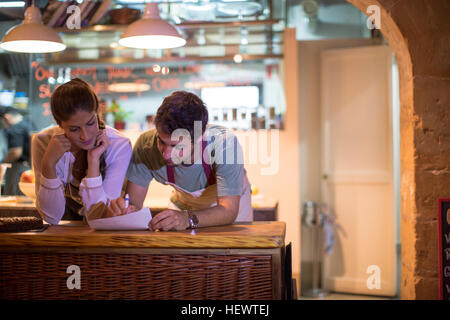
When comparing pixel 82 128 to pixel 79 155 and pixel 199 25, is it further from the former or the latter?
pixel 199 25

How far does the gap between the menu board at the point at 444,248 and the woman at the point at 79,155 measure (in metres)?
1.59

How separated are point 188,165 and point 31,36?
1.46 m

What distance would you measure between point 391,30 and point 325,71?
1848mm

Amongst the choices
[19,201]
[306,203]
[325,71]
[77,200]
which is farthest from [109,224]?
[325,71]

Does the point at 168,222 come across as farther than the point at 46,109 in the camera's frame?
No

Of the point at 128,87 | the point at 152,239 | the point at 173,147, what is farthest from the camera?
the point at 128,87

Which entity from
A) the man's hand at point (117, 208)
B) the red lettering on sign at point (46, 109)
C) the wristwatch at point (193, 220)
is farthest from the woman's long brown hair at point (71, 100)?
the red lettering on sign at point (46, 109)

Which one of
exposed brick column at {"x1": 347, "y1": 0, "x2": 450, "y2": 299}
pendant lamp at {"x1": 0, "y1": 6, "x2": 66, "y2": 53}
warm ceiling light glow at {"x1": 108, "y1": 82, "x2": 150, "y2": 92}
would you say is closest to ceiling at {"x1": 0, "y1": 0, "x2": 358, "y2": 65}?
warm ceiling light glow at {"x1": 108, "y1": 82, "x2": 150, "y2": 92}

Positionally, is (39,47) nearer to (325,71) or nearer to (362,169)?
(325,71)

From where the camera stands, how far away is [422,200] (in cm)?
280

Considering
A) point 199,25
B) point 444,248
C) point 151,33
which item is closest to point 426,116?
point 444,248

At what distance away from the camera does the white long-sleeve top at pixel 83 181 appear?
2.24 meters

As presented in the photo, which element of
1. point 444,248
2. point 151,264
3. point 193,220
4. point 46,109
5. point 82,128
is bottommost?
point 444,248

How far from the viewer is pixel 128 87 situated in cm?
480
